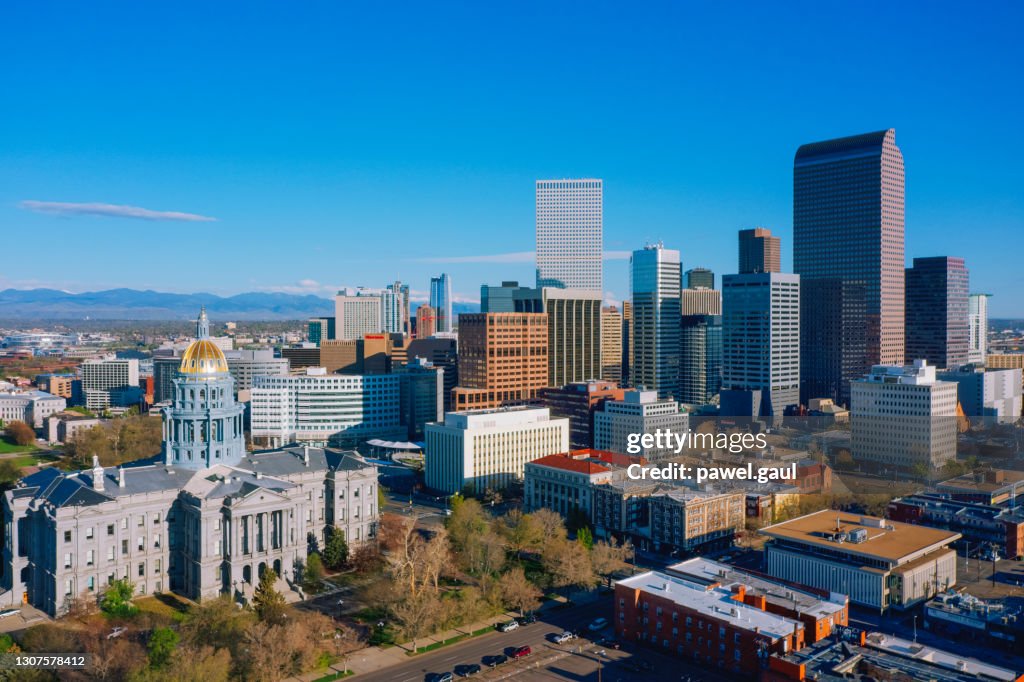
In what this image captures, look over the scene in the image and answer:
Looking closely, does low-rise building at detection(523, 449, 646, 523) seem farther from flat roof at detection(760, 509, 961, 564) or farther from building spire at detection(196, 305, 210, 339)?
building spire at detection(196, 305, 210, 339)

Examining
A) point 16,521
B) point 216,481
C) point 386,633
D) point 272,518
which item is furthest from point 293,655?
point 16,521

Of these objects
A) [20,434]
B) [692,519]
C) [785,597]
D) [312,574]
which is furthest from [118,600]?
[20,434]

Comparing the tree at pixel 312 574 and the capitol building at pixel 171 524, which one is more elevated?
the capitol building at pixel 171 524

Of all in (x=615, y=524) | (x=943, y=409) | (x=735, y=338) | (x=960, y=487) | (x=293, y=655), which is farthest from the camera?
(x=735, y=338)

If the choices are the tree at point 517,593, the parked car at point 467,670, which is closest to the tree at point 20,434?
the tree at point 517,593

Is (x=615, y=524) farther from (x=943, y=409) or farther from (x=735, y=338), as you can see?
(x=735, y=338)

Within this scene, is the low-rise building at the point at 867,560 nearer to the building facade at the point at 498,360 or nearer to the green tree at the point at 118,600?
the green tree at the point at 118,600

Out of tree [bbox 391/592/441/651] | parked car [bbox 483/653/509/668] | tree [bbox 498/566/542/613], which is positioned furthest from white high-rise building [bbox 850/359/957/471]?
tree [bbox 391/592/441/651]
